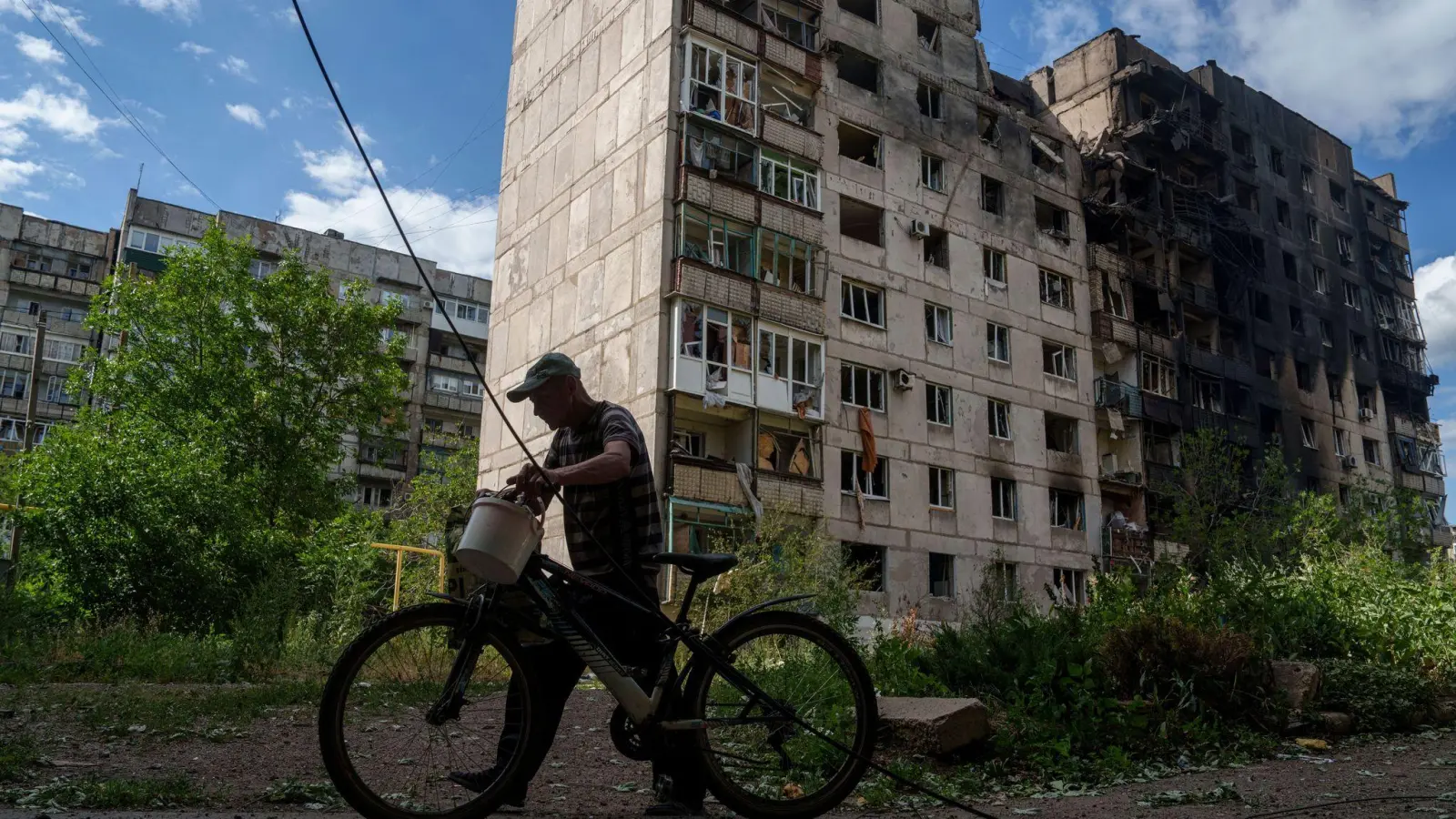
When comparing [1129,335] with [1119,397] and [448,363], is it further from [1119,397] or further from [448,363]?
[448,363]

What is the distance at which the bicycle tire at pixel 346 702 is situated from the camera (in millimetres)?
4094

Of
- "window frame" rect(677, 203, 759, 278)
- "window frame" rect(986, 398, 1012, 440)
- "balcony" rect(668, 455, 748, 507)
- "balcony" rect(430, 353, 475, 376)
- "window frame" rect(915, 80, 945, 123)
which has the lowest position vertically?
"balcony" rect(668, 455, 748, 507)

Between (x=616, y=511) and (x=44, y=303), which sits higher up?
(x=44, y=303)

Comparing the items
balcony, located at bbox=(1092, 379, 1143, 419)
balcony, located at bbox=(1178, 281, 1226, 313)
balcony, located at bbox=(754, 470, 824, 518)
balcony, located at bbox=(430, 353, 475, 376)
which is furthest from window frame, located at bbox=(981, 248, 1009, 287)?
balcony, located at bbox=(430, 353, 475, 376)

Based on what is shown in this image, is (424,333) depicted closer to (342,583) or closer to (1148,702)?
(342,583)

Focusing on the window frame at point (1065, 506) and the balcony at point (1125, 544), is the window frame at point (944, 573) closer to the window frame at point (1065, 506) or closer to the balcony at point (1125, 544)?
the window frame at point (1065, 506)

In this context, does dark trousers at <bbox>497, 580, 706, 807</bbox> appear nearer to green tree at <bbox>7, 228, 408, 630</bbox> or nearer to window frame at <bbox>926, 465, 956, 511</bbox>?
green tree at <bbox>7, 228, 408, 630</bbox>

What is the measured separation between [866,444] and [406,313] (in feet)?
120

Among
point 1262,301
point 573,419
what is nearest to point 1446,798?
point 573,419

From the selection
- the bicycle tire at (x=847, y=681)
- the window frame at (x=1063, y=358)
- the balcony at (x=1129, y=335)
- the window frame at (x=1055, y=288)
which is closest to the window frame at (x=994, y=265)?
the window frame at (x=1055, y=288)

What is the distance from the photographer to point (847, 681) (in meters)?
5.19

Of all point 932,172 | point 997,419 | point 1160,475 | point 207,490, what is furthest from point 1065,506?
point 207,490

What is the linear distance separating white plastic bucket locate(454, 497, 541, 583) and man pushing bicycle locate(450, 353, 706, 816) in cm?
27

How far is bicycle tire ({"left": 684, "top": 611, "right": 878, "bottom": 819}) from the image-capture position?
15.7ft
